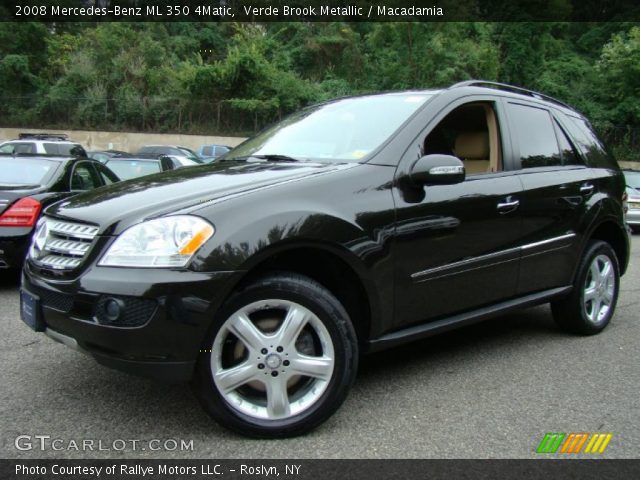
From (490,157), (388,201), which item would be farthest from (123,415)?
(490,157)

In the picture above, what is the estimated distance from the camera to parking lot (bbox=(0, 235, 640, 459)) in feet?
8.60

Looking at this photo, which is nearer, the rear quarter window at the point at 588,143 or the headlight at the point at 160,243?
the headlight at the point at 160,243

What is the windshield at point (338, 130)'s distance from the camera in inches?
132

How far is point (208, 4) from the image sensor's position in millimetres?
46062

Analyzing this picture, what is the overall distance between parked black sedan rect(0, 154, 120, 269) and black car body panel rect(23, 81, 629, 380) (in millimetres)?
2614

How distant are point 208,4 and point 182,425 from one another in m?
48.1

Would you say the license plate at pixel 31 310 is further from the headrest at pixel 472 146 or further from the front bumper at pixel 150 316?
the headrest at pixel 472 146

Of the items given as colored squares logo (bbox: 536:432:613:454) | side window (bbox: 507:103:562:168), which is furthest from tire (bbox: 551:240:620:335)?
colored squares logo (bbox: 536:432:613:454)

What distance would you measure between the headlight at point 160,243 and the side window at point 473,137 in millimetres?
1670

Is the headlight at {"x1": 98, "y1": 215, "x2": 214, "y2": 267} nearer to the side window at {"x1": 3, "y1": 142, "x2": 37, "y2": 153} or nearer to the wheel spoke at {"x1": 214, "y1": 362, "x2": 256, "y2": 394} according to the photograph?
the wheel spoke at {"x1": 214, "y1": 362, "x2": 256, "y2": 394}

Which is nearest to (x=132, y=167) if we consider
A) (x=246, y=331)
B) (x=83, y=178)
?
(x=83, y=178)

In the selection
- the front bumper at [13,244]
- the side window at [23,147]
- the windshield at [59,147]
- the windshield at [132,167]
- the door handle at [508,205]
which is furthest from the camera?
the windshield at [59,147]

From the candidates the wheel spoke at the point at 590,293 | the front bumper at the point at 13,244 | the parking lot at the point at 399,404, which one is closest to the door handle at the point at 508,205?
the parking lot at the point at 399,404

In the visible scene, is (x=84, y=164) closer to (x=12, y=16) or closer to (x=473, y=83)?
(x=473, y=83)
